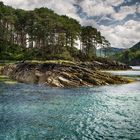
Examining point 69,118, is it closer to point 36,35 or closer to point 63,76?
point 63,76

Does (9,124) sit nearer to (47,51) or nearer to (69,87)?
(69,87)

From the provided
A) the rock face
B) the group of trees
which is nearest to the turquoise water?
the rock face

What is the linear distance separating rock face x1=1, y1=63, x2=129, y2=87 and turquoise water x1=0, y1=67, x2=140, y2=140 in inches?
749

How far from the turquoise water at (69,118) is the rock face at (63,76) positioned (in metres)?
19.0

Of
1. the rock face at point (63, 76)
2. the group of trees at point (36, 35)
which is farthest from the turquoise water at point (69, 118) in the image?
the group of trees at point (36, 35)

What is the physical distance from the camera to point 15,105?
141ft

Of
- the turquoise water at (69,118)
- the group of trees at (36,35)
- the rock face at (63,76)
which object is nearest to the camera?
the turquoise water at (69,118)

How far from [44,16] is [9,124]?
134 meters

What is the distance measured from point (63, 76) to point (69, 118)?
38228 mm

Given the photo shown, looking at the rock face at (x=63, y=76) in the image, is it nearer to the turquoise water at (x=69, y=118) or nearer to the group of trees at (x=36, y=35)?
the turquoise water at (x=69, y=118)

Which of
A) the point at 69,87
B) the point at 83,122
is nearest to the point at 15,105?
the point at 83,122

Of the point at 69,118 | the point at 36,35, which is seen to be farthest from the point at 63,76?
the point at 36,35

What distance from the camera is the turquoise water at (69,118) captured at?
27.7m

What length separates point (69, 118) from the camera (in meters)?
34.9
